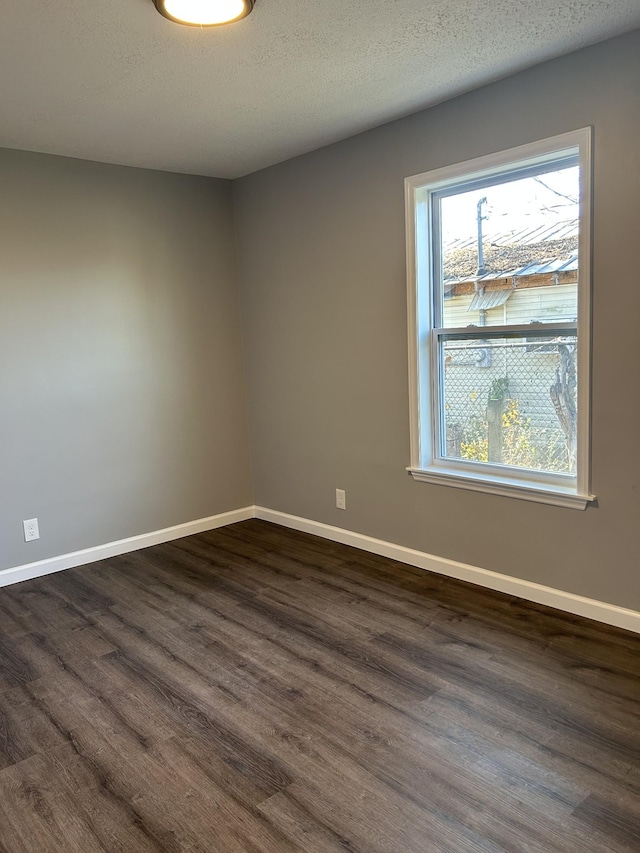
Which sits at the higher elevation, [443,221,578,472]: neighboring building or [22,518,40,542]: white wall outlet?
[443,221,578,472]: neighboring building

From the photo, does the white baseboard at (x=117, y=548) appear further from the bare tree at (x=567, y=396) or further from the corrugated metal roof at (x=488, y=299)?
the bare tree at (x=567, y=396)

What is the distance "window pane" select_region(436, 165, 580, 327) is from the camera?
9.38ft

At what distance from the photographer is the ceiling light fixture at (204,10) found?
2.02 metres

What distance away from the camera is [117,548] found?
13.5 ft

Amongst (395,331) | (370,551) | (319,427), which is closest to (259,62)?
(395,331)

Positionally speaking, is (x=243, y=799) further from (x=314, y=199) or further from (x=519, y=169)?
(x=314, y=199)

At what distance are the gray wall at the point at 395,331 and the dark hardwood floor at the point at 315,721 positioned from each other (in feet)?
1.21

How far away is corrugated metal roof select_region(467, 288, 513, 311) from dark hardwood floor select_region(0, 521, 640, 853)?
1486 millimetres

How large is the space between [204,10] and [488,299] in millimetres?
1840

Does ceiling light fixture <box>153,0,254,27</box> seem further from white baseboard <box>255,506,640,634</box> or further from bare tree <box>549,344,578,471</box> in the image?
white baseboard <box>255,506,640,634</box>

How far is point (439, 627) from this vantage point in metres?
2.90

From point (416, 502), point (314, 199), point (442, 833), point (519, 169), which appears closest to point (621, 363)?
point (519, 169)

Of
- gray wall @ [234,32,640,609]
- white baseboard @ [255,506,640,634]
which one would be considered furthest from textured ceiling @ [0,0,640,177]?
white baseboard @ [255,506,640,634]

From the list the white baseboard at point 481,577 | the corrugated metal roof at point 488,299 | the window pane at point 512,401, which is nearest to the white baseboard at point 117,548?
the white baseboard at point 481,577
